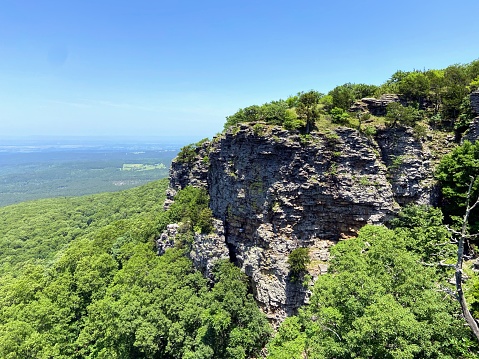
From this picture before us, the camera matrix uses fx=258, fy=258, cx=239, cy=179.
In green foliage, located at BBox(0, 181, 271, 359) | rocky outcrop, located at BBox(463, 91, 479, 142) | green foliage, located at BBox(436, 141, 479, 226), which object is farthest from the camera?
rocky outcrop, located at BBox(463, 91, 479, 142)

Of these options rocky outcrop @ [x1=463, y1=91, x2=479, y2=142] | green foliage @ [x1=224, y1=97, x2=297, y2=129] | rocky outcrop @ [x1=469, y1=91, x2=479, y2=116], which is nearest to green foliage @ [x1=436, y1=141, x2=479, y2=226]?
rocky outcrop @ [x1=463, y1=91, x2=479, y2=142]

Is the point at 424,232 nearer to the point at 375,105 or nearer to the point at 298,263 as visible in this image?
the point at 298,263

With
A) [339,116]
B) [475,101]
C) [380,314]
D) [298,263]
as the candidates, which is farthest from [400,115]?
[380,314]

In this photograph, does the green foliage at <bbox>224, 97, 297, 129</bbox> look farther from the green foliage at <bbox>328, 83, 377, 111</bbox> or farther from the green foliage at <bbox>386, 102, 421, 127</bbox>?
the green foliage at <bbox>386, 102, 421, 127</bbox>

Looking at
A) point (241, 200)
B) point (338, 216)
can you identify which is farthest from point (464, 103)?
point (241, 200)

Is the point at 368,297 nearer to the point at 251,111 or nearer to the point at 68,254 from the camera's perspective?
the point at 251,111

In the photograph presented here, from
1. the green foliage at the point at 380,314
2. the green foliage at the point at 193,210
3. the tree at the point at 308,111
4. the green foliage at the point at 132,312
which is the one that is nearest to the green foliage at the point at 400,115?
the tree at the point at 308,111
